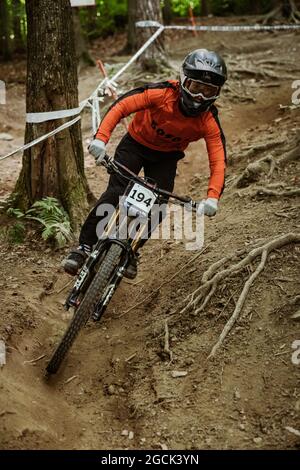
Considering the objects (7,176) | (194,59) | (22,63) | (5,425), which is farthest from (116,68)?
(5,425)

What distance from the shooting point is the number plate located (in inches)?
163

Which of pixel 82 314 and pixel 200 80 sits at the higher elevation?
pixel 200 80

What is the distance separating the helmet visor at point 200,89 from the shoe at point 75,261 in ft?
5.46

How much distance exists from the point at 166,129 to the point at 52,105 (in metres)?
1.65

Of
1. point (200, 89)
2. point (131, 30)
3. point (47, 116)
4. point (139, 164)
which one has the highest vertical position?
point (131, 30)

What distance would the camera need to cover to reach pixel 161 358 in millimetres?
4125

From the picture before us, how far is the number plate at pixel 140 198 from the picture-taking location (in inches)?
163

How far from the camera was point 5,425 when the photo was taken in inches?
125

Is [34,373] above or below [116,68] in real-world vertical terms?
below

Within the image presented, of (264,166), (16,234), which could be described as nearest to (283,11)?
(264,166)

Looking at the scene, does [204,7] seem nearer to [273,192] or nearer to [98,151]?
[273,192]

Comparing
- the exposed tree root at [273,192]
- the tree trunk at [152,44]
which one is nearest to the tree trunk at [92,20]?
the tree trunk at [152,44]

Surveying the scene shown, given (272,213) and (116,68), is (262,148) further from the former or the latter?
(116,68)
